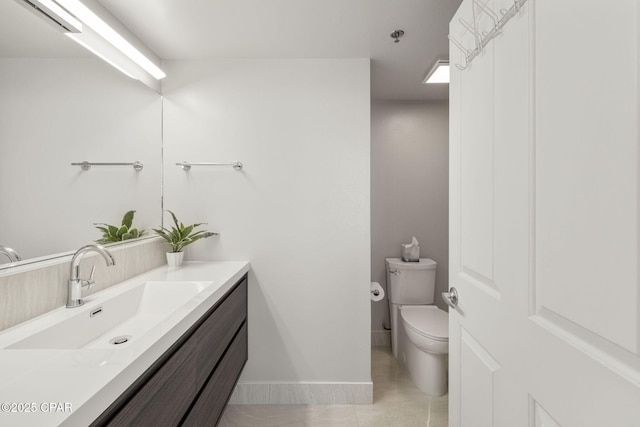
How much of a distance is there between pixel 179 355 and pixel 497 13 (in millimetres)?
1480

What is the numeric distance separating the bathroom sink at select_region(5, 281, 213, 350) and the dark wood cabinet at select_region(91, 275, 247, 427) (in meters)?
0.13

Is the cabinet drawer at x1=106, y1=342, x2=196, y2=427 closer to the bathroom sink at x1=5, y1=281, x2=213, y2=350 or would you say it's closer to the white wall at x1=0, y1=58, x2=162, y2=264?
the bathroom sink at x1=5, y1=281, x2=213, y2=350

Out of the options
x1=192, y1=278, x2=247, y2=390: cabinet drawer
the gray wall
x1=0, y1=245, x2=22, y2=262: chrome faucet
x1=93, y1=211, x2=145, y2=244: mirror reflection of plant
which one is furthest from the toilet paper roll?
x1=0, y1=245, x2=22, y2=262: chrome faucet

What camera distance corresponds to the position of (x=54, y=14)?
129 centimetres

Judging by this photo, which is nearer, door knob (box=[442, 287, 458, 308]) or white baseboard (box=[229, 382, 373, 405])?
door knob (box=[442, 287, 458, 308])

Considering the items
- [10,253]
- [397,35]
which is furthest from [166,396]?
[397,35]

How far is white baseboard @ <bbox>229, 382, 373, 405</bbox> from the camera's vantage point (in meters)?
2.09

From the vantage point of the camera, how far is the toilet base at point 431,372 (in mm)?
2131

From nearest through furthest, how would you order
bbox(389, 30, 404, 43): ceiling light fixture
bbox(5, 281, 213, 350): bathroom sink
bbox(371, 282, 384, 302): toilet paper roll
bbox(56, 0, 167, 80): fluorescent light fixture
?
bbox(5, 281, 213, 350): bathroom sink < bbox(56, 0, 167, 80): fluorescent light fixture < bbox(389, 30, 404, 43): ceiling light fixture < bbox(371, 282, 384, 302): toilet paper roll

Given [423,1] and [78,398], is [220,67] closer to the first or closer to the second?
[423,1]

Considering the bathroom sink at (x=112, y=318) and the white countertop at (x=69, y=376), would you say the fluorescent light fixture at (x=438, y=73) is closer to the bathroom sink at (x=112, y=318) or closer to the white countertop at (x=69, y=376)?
the bathroom sink at (x=112, y=318)

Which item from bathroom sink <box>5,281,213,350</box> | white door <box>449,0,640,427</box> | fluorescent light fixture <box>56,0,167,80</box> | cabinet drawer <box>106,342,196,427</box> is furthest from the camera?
fluorescent light fixture <box>56,0,167,80</box>

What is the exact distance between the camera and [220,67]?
2.14 metres

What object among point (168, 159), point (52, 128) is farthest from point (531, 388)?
point (168, 159)
